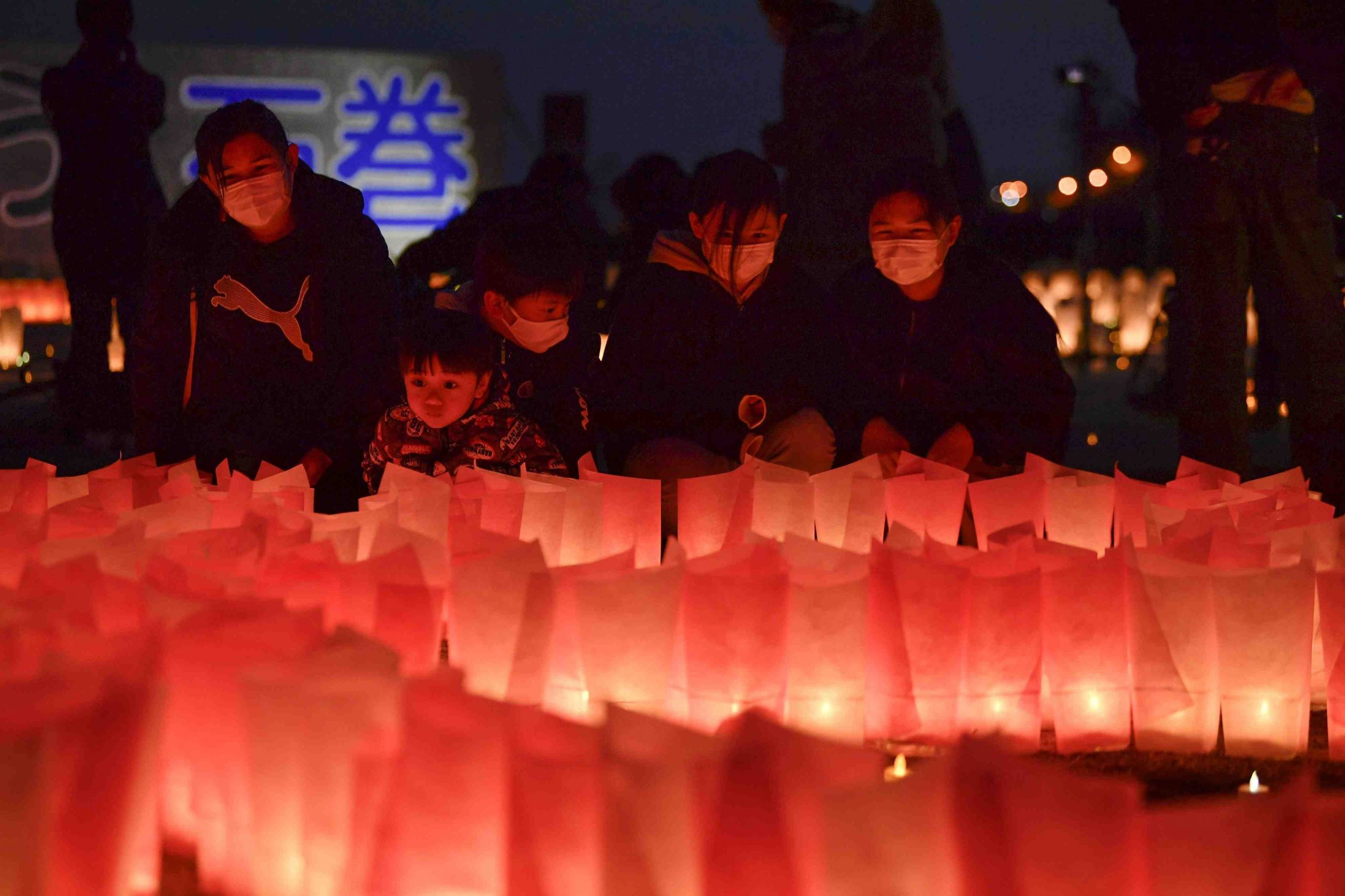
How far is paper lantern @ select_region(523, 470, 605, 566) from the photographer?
2197mm

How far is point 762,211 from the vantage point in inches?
116

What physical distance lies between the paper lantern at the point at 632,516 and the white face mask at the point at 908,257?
98 cm

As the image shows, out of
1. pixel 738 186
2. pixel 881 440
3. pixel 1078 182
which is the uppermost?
pixel 1078 182

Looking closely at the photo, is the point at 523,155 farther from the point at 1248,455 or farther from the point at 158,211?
the point at 1248,455

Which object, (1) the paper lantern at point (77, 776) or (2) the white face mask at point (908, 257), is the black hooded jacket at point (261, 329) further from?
(1) the paper lantern at point (77, 776)

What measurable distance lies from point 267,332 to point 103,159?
2.41 m

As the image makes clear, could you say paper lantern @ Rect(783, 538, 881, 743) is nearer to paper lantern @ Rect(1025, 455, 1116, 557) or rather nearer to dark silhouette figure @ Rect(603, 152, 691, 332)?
paper lantern @ Rect(1025, 455, 1116, 557)

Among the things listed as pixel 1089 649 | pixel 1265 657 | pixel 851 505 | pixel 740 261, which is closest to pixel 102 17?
pixel 740 261

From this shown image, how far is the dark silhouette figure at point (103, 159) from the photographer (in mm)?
5172

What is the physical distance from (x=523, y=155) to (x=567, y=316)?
35.4ft

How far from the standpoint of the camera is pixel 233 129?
9.75 ft

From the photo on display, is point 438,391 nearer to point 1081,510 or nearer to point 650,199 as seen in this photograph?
point 1081,510

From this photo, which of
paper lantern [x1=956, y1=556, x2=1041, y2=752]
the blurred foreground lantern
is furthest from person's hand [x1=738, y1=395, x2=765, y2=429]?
the blurred foreground lantern

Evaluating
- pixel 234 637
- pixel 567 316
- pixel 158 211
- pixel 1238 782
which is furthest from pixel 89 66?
pixel 1238 782
